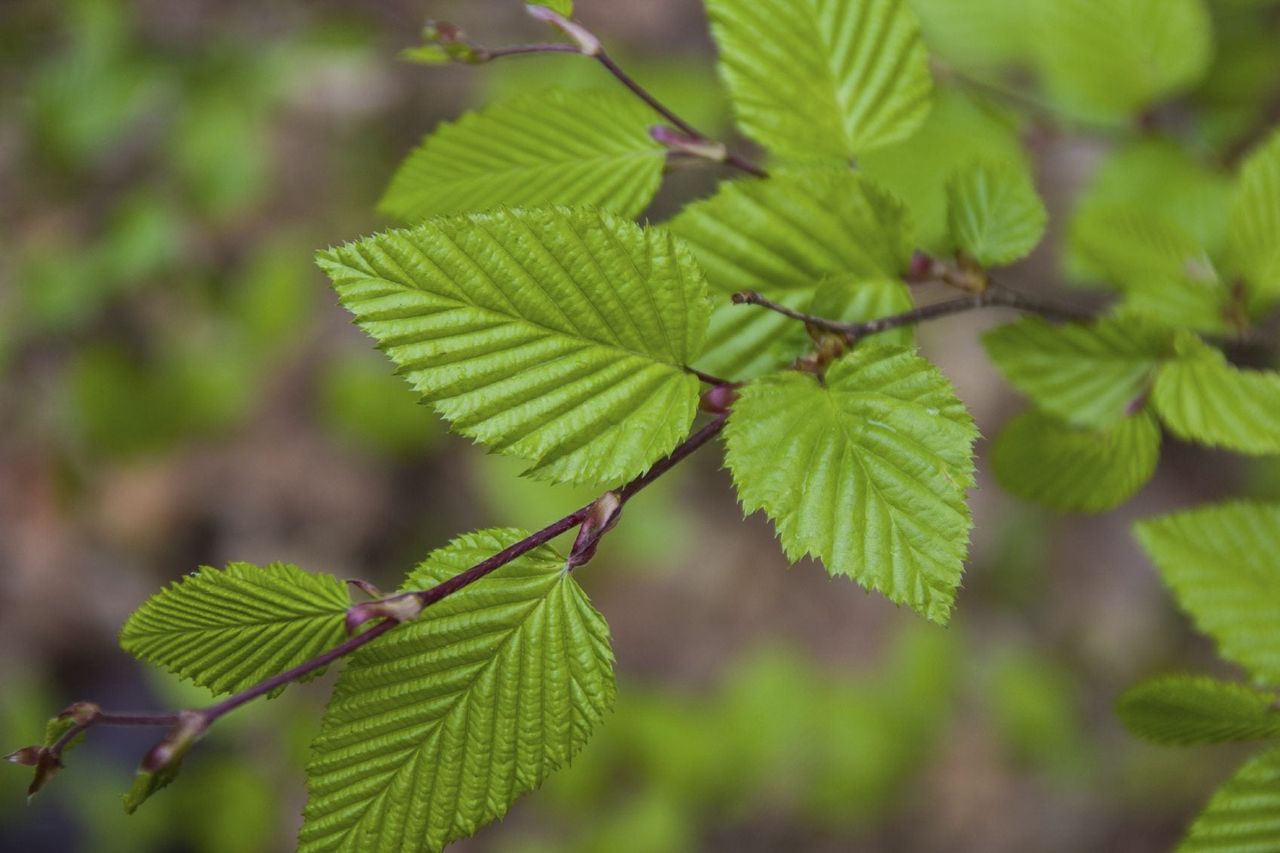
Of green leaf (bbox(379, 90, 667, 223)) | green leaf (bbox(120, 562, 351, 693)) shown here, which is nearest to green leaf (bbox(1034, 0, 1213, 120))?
green leaf (bbox(379, 90, 667, 223))

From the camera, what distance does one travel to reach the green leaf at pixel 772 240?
789 millimetres

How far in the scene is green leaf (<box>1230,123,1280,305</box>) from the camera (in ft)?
3.24

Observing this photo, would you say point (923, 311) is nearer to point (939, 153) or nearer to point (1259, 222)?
point (1259, 222)

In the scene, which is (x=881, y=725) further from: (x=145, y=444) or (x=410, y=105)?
(x=410, y=105)

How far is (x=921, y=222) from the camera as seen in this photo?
1.29 meters

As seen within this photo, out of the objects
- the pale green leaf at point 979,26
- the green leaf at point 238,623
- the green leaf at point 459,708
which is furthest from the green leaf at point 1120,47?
the green leaf at point 238,623

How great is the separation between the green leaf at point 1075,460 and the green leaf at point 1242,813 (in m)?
0.25

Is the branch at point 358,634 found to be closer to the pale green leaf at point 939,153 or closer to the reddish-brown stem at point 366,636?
the reddish-brown stem at point 366,636

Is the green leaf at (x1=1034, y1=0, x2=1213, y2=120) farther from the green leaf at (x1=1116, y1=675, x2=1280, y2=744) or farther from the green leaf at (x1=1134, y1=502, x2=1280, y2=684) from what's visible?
the green leaf at (x1=1116, y1=675, x2=1280, y2=744)

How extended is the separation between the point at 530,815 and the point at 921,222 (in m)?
1.97

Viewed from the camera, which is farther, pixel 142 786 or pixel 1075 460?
pixel 1075 460

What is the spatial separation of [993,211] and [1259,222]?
0.35 meters

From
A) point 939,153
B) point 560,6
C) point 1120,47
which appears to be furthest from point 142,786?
point 1120,47

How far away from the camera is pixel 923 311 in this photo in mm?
792
